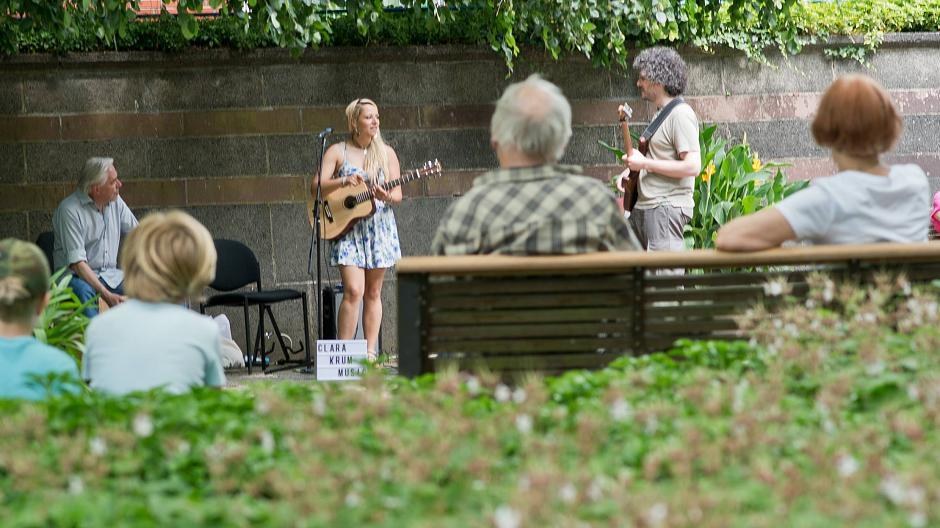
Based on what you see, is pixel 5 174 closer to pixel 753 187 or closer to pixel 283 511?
pixel 753 187

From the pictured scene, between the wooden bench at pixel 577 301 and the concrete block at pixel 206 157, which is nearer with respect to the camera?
the wooden bench at pixel 577 301

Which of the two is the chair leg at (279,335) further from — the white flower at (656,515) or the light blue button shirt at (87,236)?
the white flower at (656,515)

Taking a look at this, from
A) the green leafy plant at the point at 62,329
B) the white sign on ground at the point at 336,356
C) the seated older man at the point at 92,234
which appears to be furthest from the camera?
the seated older man at the point at 92,234

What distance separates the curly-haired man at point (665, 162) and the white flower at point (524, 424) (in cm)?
430

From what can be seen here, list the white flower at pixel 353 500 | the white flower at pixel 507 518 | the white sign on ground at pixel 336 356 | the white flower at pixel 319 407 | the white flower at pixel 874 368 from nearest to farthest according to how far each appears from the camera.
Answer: the white flower at pixel 507 518 → the white flower at pixel 353 500 → the white flower at pixel 319 407 → the white flower at pixel 874 368 → the white sign on ground at pixel 336 356

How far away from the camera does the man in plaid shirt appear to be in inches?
170

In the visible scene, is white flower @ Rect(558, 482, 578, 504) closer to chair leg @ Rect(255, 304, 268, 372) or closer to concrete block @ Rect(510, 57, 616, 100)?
chair leg @ Rect(255, 304, 268, 372)

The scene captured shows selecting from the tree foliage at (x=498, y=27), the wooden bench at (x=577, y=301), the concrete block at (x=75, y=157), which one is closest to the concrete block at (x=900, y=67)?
the tree foliage at (x=498, y=27)

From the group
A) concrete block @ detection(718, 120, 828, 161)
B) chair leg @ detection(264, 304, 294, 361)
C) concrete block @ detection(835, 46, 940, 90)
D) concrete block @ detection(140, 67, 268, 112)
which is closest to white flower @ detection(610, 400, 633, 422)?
chair leg @ detection(264, 304, 294, 361)

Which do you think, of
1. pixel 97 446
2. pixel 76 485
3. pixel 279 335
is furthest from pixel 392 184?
pixel 76 485

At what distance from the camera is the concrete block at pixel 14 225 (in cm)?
963

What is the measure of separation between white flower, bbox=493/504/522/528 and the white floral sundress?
6347mm

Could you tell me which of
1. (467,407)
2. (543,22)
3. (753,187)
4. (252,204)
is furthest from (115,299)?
(467,407)

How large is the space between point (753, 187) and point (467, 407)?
229 inches
